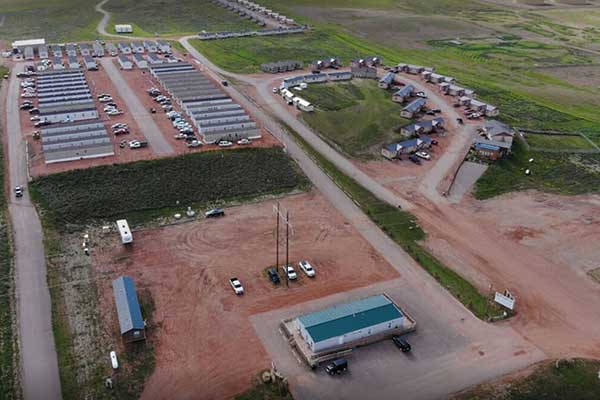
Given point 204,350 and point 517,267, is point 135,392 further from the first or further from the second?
point 517,267

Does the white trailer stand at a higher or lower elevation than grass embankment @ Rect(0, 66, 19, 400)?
higher

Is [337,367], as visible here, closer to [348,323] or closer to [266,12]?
[348,323]

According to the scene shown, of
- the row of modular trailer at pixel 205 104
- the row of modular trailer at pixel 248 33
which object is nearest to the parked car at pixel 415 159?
the row of modular trailer at pixel 205 104

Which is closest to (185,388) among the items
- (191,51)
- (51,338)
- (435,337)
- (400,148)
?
(51,338)

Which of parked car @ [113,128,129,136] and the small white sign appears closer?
the small white sign

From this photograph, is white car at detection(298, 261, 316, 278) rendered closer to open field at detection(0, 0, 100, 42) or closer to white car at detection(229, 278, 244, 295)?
white car at detection(229, 278, 244, 295)

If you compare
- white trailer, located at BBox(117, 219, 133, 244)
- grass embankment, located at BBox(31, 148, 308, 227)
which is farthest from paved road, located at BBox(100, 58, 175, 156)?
white trailer, located at BBox(117, 219, 133, 244)

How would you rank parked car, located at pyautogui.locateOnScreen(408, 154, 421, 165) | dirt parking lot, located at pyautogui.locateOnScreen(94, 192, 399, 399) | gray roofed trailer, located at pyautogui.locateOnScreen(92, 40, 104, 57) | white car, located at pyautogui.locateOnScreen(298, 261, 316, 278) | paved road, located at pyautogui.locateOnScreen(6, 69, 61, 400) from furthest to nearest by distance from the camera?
gray roofed trailer, located at pyautogui.locateOnScreen(92, 40, 104, 57)
parked car, located at pyautogui.locateOnScreen(408, 154, 421, 165)
white car, located at pyautogui.locateOnScreen(298, 261, 316, 278)
dirt parking lot, located at pyautogui.locateOnScreen(94, 192, 399, 399)
paved road, located at pyautogui.locateOnScreen(6, 69, 61, 400)
